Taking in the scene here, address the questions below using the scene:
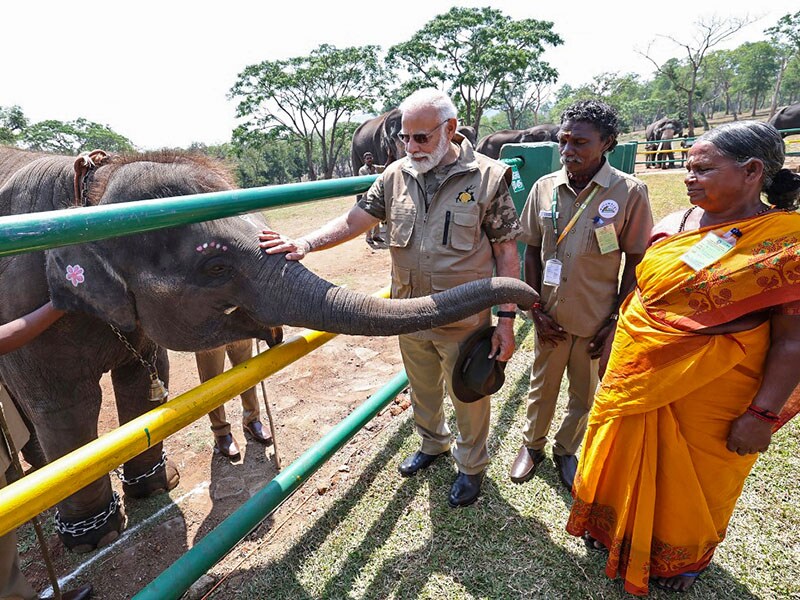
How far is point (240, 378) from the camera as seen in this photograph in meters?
1.57

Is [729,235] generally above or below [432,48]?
below

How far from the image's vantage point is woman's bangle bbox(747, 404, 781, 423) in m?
1.77

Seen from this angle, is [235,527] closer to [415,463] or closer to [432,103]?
[415,463]

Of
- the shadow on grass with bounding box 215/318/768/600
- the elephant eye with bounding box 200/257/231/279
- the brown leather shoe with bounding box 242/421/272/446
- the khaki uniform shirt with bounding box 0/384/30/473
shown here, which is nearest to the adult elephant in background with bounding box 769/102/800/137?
the shadow on grass with bounding box 215/318/768/600

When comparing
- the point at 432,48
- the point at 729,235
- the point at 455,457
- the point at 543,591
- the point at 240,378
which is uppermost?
the point at 432,48

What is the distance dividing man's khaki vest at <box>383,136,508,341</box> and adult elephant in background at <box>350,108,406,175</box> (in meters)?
7.06

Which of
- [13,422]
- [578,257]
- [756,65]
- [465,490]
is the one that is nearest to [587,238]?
[578,257]

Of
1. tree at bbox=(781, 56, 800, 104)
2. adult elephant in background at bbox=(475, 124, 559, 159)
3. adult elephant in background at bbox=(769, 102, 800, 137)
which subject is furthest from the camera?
tree at bbox=(781, 56, 800, 104)

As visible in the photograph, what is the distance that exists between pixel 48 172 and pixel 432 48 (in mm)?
32542

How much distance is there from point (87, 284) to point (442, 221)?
155 centimetres

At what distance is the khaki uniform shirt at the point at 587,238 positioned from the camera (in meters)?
2.35

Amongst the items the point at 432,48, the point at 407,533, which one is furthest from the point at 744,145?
the point at 432,48

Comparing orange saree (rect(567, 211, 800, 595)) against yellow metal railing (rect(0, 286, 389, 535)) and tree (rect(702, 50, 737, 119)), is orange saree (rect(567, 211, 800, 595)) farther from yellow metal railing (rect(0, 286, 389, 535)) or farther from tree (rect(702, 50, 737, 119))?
tree (rect(702, 50, 737, 119))

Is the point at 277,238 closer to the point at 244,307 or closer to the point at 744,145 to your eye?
the point at 244,307
